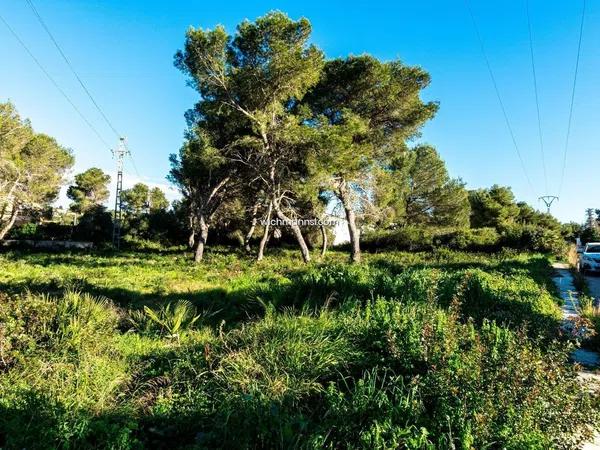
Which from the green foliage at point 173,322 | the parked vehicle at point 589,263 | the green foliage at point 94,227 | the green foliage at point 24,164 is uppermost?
the green foliage at point 24,164

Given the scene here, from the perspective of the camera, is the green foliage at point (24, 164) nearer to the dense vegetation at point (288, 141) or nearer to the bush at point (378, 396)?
the dense vegetation at point (288, 141)

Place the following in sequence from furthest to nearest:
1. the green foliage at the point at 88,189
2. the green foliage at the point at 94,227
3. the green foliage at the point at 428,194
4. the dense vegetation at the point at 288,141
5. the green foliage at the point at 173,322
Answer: the green foliage at the point at 88,189 → the green foliage at the point at 94,227 → the green foliage at the point at 428,194 → the dense vegetation at the point at 288,141 → the green foliage at the point at 173,322

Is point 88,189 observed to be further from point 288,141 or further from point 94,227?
point 288,141

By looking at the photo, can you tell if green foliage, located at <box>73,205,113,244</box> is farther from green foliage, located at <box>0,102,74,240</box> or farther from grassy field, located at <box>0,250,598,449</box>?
grassy field, located at <box>0,250,598,449</box>

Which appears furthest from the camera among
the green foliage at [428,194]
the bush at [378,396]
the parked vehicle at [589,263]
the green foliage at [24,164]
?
the green foliage at [428,194]

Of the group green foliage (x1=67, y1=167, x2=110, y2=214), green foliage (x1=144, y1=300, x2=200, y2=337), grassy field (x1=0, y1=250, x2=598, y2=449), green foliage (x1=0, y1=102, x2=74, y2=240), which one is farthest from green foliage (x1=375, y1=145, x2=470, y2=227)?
green foliage (x1=67, y1=167, x2=110, y2=214)

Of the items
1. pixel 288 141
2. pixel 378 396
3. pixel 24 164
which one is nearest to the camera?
pixel 378 396

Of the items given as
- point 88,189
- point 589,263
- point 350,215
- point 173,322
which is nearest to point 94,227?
point 88,189

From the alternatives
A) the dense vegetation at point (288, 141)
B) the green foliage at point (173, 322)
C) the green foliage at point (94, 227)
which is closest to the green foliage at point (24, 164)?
Answer: the dense vegetation at point (288, 141)

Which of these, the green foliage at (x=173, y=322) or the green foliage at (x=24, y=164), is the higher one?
the green foliage at (x=24, y=164)

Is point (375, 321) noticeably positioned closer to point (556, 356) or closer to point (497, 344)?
point (497, 344)

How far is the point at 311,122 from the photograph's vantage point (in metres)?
23.3

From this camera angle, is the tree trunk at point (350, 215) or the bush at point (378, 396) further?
the tree trunk at point (350, 215)

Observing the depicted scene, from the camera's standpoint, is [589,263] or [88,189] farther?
[88,189]
